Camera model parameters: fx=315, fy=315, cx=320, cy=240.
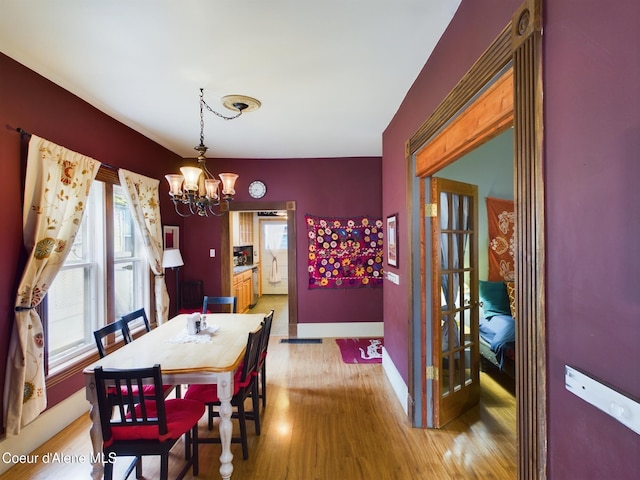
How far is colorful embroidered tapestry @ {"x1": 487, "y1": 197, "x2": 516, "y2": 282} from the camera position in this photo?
13.3 feet

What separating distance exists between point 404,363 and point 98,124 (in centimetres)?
352

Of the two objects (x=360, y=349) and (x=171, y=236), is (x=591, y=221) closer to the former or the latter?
(x=360, y=349)

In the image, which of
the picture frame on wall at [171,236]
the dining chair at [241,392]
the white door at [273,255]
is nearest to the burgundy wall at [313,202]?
the picture frame on wall at [171,236]

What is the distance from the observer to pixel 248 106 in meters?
2.81

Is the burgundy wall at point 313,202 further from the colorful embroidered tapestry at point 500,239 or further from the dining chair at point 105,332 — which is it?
the dining chair at point 105,332

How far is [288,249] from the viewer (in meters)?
4.81

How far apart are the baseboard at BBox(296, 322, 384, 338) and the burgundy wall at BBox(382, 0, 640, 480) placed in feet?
12.8

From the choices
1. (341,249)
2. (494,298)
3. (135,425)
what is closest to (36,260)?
(135,425)

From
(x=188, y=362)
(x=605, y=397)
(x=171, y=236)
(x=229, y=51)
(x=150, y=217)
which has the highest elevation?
(x=229, y=51)

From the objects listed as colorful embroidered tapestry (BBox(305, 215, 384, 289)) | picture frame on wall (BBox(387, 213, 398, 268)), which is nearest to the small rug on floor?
colorful embroidered tapestry (BBox(305, 215, 384, 289))

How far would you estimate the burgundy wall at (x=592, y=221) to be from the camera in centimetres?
72

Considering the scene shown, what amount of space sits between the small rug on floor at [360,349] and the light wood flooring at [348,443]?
68 centimetres

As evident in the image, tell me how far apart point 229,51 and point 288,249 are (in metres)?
3.09

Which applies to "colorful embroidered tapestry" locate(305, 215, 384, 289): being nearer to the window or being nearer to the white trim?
the white trim
